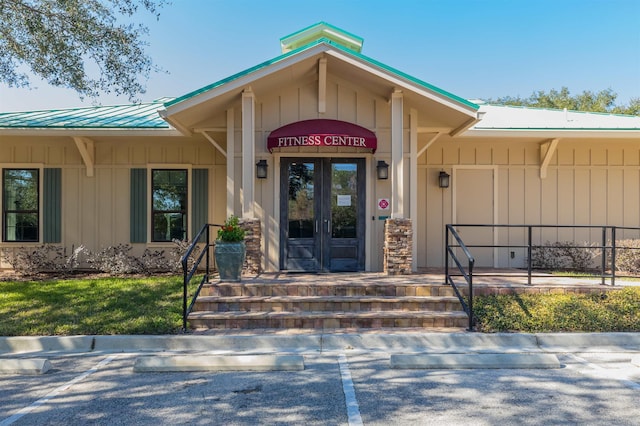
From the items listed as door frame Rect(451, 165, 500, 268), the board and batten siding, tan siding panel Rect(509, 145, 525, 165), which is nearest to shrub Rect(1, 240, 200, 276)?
door frame Rect(451, 165, 500, 268)

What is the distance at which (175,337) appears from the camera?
609 cm

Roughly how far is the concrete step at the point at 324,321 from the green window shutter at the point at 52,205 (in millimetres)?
6022

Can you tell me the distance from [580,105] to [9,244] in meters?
38.7

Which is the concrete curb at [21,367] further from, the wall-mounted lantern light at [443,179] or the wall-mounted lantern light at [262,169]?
the wall-mounted lantern light at [443,179]

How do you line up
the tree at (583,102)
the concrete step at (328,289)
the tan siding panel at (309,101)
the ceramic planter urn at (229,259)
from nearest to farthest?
the concrete step at (328,289) → the ceramic planter urn at (229,259) → the tan siding panel at (309,101) → the tree at (583,102)

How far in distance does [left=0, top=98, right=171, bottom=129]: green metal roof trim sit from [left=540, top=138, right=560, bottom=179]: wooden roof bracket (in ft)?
27.9

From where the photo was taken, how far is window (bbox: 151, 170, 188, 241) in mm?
10867

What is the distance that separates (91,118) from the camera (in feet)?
34.6

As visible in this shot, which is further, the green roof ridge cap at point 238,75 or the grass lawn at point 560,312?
the green roof ridge cap at point 238,75

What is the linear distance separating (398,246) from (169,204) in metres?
5.72

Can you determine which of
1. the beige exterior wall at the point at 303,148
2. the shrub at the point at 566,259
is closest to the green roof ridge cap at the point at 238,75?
the beige exterior wall at the point at 303,148

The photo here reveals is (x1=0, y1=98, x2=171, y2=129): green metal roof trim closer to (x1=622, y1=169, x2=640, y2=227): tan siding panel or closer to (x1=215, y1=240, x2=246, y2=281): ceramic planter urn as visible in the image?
(x1=215, y1=240, x2=246, y2=281): ceramic planter urn

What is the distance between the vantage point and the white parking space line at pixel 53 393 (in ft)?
12.6

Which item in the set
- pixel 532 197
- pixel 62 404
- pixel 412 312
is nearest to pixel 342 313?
pixel 412 312
